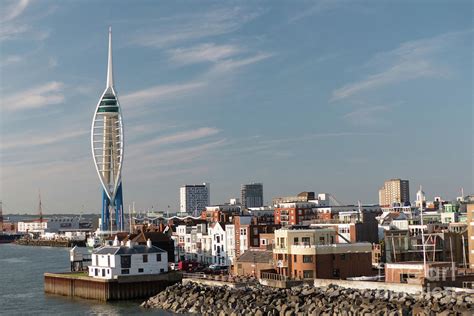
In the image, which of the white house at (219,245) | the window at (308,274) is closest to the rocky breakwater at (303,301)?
the window at (308,274)

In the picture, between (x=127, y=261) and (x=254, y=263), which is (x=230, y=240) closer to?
(x=254, y=263)

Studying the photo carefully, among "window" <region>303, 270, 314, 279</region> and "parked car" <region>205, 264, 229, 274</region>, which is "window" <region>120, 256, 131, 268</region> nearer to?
"parked car" <region>205, 264, 229, 274</region>

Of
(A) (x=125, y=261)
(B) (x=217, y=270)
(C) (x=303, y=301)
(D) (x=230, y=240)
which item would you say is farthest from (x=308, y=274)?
(D) (x=230, y=240)

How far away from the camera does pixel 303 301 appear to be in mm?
40688

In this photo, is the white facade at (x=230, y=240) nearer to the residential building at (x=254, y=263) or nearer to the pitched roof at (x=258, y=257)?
the residential building at (x=254, y=263)

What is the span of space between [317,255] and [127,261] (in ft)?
47.2

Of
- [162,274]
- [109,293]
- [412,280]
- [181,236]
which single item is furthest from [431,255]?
[181,236]

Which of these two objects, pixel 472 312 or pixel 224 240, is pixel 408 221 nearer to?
pixel 224 240

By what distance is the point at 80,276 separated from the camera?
5734 centimetres

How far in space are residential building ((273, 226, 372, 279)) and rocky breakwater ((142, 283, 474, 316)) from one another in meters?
3.95

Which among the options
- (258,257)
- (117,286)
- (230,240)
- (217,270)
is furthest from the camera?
(230,240)

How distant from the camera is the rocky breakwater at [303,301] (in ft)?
118

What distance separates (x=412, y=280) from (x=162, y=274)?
66.9ft

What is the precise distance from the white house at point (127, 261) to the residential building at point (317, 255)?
9.52 m
